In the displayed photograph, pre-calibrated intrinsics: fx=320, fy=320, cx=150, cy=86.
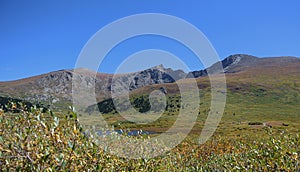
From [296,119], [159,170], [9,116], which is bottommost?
[296,119]

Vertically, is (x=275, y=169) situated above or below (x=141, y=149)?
below

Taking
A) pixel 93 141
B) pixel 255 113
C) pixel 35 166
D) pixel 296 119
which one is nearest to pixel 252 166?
pixel 93 141

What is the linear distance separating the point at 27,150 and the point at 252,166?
815 cm

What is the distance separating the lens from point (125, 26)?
679 inches

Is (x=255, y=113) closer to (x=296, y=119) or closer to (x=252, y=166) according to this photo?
(x=296, y=119)

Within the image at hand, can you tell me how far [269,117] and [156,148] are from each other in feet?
576

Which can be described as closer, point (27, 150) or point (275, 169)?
point (27, 150)

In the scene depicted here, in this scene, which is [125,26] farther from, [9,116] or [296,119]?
[296,119]

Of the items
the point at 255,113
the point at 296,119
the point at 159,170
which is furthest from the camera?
the point at 255,113

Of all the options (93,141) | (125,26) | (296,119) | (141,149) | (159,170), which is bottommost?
(296,119)

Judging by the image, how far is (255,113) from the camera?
19475cm

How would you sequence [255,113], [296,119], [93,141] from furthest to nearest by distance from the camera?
[255,113], [296,119], [93,141]

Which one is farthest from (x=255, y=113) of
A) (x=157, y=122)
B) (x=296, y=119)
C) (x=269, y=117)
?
(x=157, y=122)

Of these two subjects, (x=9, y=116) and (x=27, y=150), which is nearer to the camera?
(x=27, y=150)
